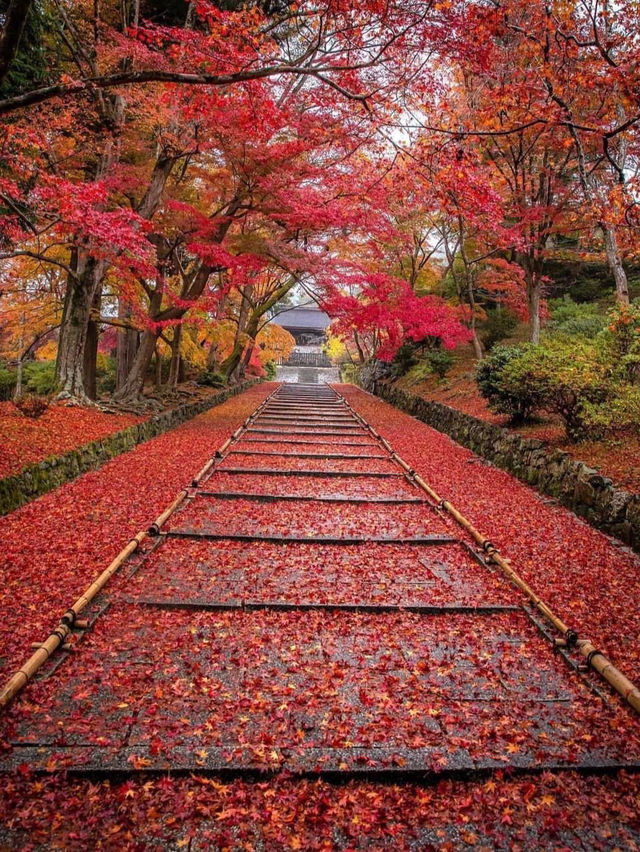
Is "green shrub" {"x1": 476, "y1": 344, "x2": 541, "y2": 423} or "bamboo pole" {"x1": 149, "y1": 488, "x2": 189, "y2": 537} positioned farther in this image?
"green shrub" {"x1": 476, "y1": 344, "x2": 541, "y2": 423}

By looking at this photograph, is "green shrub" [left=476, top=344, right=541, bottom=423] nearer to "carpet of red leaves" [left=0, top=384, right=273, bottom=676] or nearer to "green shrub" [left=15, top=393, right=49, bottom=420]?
"carpet of red leaves" [left=0, top=384, right=273, bottom=676]

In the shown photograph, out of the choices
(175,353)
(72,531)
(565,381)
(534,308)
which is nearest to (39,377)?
(175,353)

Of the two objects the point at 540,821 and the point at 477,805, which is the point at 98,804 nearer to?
the point at 477,805

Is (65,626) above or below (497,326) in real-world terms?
below

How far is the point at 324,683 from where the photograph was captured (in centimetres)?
334

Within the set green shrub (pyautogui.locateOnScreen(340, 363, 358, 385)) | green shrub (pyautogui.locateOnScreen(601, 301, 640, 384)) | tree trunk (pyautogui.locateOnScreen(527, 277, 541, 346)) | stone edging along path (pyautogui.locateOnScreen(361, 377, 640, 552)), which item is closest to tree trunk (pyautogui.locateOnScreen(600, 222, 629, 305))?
green shrub (pyautogui.locateOnScreen(601, 301, 640, 384))

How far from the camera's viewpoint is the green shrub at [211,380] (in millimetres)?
21469

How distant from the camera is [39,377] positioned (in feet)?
60.2

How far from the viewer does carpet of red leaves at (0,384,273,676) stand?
405 centimetres

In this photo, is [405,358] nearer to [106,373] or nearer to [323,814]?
[106,373]

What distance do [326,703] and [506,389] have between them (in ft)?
25.0

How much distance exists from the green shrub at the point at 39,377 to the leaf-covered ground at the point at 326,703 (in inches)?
490

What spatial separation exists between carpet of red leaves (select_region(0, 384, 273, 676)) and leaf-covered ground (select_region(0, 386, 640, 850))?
3.0 inches

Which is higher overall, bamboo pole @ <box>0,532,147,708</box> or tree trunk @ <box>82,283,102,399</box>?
tree trunk @ <box>82,283,102,399</box>
